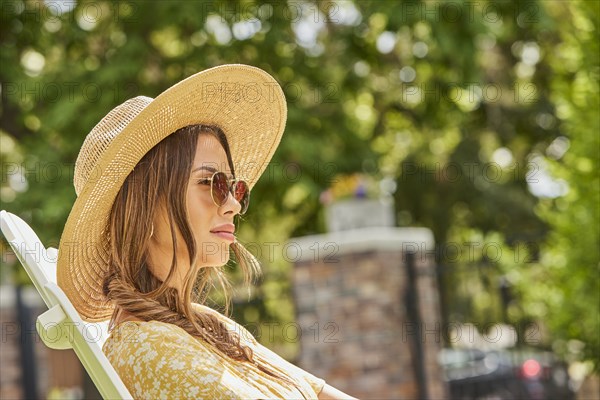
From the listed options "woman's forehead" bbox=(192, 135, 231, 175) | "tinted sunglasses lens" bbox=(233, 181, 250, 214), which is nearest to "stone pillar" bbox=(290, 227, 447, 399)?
"tinted sunglasses lens" bbox=(233, 181, 250, 214)

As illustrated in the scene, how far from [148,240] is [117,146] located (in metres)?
0.23

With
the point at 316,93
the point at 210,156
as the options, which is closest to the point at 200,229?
the point at 210,156

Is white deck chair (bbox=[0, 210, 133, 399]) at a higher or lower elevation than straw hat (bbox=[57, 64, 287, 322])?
lower

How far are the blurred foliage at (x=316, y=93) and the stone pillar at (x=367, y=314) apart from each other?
0.32 m

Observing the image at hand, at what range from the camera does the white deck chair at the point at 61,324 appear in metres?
2.16

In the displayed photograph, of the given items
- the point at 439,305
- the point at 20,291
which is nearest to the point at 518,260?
the point at 439,305

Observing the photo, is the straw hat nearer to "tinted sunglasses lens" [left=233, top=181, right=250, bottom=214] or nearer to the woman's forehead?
the woman's forehead

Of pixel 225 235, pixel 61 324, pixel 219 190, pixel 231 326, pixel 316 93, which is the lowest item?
pixel 316 93

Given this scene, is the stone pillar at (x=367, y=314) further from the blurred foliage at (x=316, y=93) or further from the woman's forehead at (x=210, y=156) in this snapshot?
the woman's forehead at (x=210, y=156)

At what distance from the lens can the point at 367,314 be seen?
8453 mm

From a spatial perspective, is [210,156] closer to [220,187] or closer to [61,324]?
[220,187]

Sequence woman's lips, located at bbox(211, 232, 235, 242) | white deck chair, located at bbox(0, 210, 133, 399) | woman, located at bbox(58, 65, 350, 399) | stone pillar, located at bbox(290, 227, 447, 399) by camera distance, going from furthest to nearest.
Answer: stone pillar, located at bbox(290, 227, 447, 399) → woman's lips, located at bbox(211, 232, 235, 242) → woman, located at bbox(58, 65, 350, 399) → white deck chair, located at bbox(0, 210, 133, 399)

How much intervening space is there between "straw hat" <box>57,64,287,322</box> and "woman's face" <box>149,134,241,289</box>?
0.40 ft

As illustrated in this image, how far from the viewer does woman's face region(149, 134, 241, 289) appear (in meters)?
2.47
